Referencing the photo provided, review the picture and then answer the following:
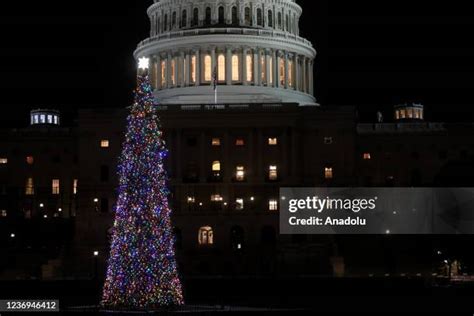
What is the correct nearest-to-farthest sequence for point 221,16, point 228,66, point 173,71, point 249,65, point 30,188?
point 228,66 < point 249,65 < point 30,188 < point 173,71 < point 221,16

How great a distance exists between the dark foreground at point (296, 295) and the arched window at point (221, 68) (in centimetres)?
5217

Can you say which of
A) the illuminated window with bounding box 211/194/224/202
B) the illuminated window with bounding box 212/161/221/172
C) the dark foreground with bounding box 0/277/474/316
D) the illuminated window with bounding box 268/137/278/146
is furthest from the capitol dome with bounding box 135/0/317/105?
the dark foreground with bounding box 0/277/474/316

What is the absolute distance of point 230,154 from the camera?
4237 inches

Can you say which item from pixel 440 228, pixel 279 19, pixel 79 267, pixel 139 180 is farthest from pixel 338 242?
pixel 139 180

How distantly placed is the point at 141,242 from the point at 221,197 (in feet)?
193

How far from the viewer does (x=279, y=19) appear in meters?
129

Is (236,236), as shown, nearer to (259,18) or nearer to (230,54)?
(230,54)

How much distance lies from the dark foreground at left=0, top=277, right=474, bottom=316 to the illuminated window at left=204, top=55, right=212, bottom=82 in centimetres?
5253

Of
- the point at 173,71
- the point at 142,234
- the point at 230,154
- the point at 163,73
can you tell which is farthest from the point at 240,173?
the point at 142,234

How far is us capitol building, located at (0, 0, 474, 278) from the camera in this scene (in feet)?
309

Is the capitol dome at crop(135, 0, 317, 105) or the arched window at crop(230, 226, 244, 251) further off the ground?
the capitol dome at crop(135, 0, 317, 105)

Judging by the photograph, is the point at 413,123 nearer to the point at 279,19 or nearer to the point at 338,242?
the point at 279,19

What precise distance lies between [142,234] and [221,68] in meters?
77.1

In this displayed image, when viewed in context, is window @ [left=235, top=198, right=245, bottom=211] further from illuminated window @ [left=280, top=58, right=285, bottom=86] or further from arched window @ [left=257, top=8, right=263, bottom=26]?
arched window @ [left=257, top=8, right=263, bottom=26]
